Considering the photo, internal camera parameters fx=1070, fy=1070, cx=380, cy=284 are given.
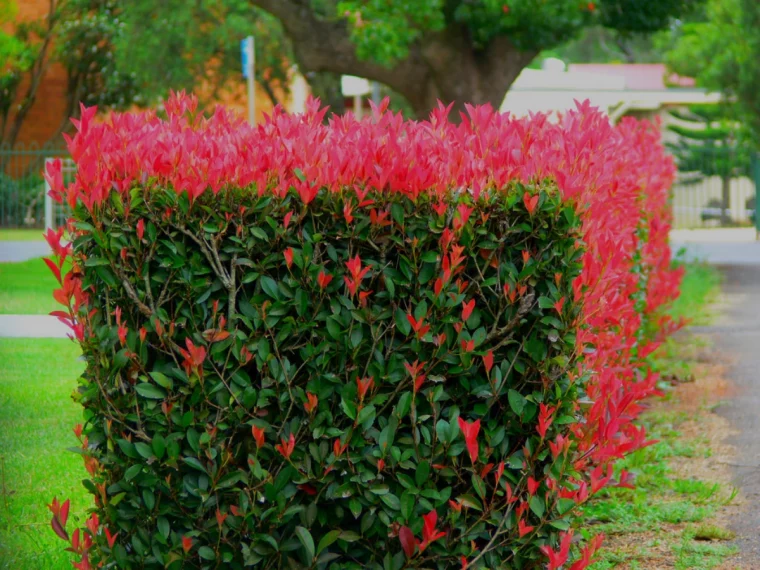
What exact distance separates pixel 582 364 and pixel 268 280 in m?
1.10

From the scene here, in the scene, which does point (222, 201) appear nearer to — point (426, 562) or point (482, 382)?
point (482, 382)

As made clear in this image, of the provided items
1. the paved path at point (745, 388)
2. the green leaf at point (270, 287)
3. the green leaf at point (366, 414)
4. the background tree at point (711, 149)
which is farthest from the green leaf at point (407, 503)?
the background tree at point (711, 149)

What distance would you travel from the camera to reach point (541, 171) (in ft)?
11.7

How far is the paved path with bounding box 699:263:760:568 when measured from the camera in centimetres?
502

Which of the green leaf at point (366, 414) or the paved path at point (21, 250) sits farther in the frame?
the paved path at point (21, 250)

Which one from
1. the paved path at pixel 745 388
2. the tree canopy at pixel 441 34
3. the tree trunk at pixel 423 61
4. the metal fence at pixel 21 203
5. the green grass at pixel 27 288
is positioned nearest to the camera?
the paved path at pixel 745 388

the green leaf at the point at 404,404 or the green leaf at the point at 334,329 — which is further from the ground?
the green leaf at the point at 334,329

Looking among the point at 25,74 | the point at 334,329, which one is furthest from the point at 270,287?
the point at 25,74

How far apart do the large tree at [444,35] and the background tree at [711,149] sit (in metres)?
11.6

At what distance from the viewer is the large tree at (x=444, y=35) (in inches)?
588

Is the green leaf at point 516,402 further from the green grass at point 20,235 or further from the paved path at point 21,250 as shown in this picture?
the green grass at point 20,235

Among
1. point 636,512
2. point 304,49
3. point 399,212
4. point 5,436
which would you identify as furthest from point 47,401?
point 304,49

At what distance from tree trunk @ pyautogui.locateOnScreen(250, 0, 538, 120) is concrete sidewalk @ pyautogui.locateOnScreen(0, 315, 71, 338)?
301 inches

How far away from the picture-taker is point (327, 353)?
11.3 feet
